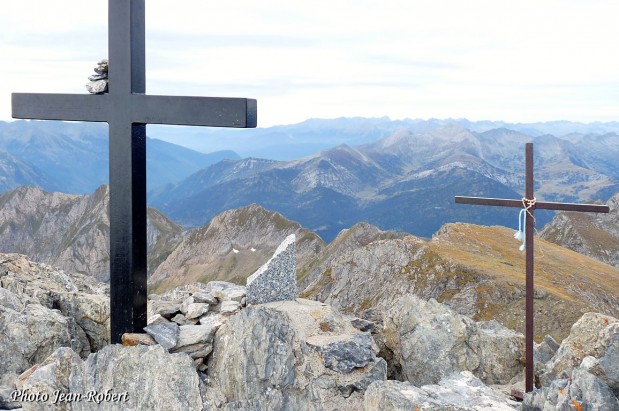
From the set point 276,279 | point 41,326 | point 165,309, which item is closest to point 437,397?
point 276,279

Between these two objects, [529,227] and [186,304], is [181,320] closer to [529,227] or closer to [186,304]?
[186,304]

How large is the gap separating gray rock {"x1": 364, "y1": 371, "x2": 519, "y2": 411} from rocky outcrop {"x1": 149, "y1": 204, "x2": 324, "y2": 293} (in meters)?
147

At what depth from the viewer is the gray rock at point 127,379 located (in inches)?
444

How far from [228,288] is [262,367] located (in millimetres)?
4453

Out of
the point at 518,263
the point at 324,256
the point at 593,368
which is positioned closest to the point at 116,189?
the point at 593,368

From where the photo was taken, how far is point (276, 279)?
13867 millimetres

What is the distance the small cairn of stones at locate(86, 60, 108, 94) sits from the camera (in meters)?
12.7

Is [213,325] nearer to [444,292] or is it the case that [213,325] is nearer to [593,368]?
[593,368]

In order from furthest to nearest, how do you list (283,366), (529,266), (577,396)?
(529,266), (283,366), (577,396)

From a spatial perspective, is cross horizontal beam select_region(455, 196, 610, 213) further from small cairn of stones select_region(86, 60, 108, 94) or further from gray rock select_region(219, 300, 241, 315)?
small cairn of stones select_region(86, 60, 108, 94)

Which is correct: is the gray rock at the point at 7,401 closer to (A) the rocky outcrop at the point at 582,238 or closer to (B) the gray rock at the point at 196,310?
(B) the gray rock at the point at 196,310

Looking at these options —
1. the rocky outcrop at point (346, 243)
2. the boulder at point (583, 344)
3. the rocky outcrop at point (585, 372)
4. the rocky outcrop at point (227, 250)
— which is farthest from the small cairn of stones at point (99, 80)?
the rocky outcrop at point (227, 250)

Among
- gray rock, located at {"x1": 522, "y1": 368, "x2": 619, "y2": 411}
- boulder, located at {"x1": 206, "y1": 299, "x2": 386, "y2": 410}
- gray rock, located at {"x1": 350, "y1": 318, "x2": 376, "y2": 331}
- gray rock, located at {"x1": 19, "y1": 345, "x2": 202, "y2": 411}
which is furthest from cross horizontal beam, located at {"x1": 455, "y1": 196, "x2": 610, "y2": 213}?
gray rock, located at {"x1": 19, "y1": 345, "x2": 202, "y2": 411}

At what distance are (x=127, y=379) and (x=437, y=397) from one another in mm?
5802
